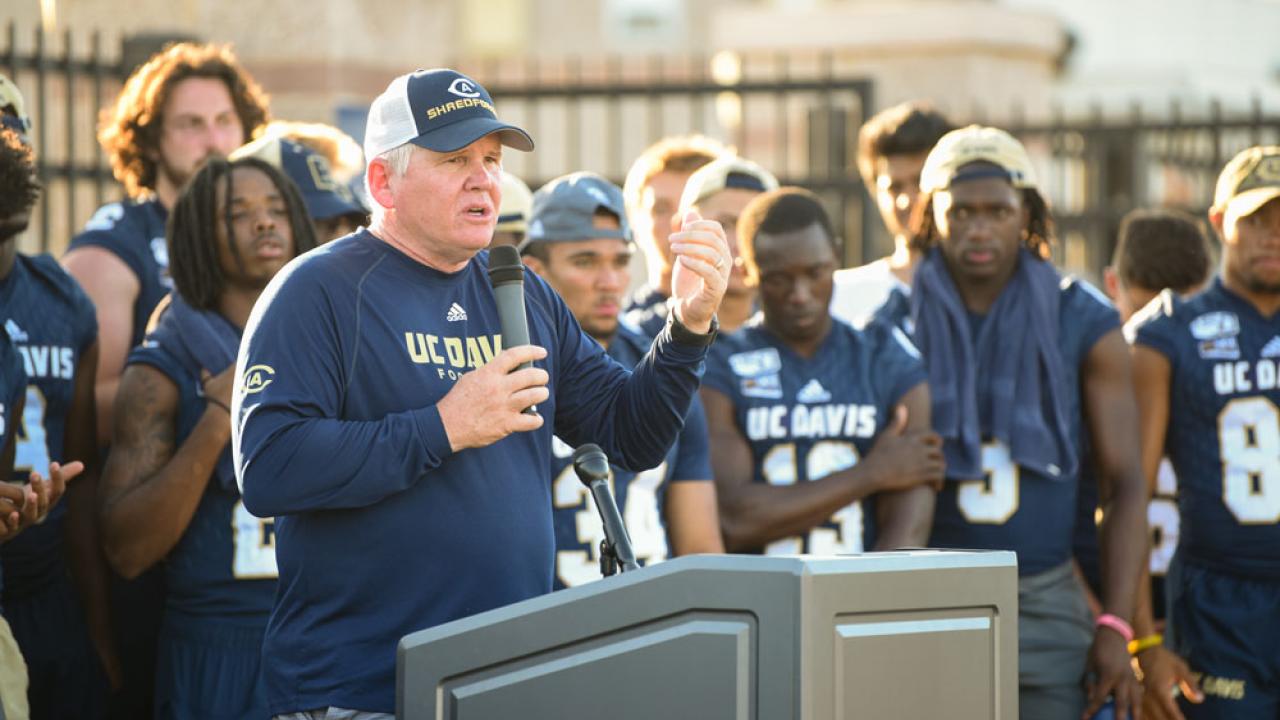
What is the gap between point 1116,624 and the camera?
4852 millimetres

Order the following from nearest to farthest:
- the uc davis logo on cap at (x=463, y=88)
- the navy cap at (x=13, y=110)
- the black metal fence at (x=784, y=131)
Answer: the uc davis logo on cap at (x=463, y=88), the navy cap at (x=13, y=110), the black metal fence at (x=784, y=131)

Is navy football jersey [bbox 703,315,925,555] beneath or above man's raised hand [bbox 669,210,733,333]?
beneath

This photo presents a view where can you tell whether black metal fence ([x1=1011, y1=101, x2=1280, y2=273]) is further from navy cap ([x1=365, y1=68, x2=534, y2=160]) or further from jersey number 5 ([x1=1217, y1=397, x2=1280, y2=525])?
navy cap ([x1=365, y1=68, x2=534, y2=160])

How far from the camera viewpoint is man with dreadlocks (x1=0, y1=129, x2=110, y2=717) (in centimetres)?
454

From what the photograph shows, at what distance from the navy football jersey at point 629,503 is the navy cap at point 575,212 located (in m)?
0.61

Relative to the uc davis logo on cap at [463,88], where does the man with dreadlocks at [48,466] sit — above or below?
below

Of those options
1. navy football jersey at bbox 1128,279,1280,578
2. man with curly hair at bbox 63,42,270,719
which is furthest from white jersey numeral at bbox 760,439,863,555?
man with curly hair at bbox 63,42,270,719

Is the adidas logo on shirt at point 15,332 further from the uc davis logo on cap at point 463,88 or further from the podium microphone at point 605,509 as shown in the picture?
the podium microphone at point 605,509

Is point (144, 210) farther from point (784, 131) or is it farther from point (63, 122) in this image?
point (784, 131)

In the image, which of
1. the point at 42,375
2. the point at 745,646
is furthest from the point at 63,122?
the point at 745,646

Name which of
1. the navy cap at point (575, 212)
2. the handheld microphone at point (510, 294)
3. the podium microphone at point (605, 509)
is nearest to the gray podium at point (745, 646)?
the podium microphone at point (605, 509)

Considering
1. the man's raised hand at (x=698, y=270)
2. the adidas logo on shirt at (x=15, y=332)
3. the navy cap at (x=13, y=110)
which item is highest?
the navy cap at (x=13, y=110)

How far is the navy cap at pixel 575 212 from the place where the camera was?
4.92 metres

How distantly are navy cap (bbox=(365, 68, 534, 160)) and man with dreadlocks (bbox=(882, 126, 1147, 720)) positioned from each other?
2169 millimetres
